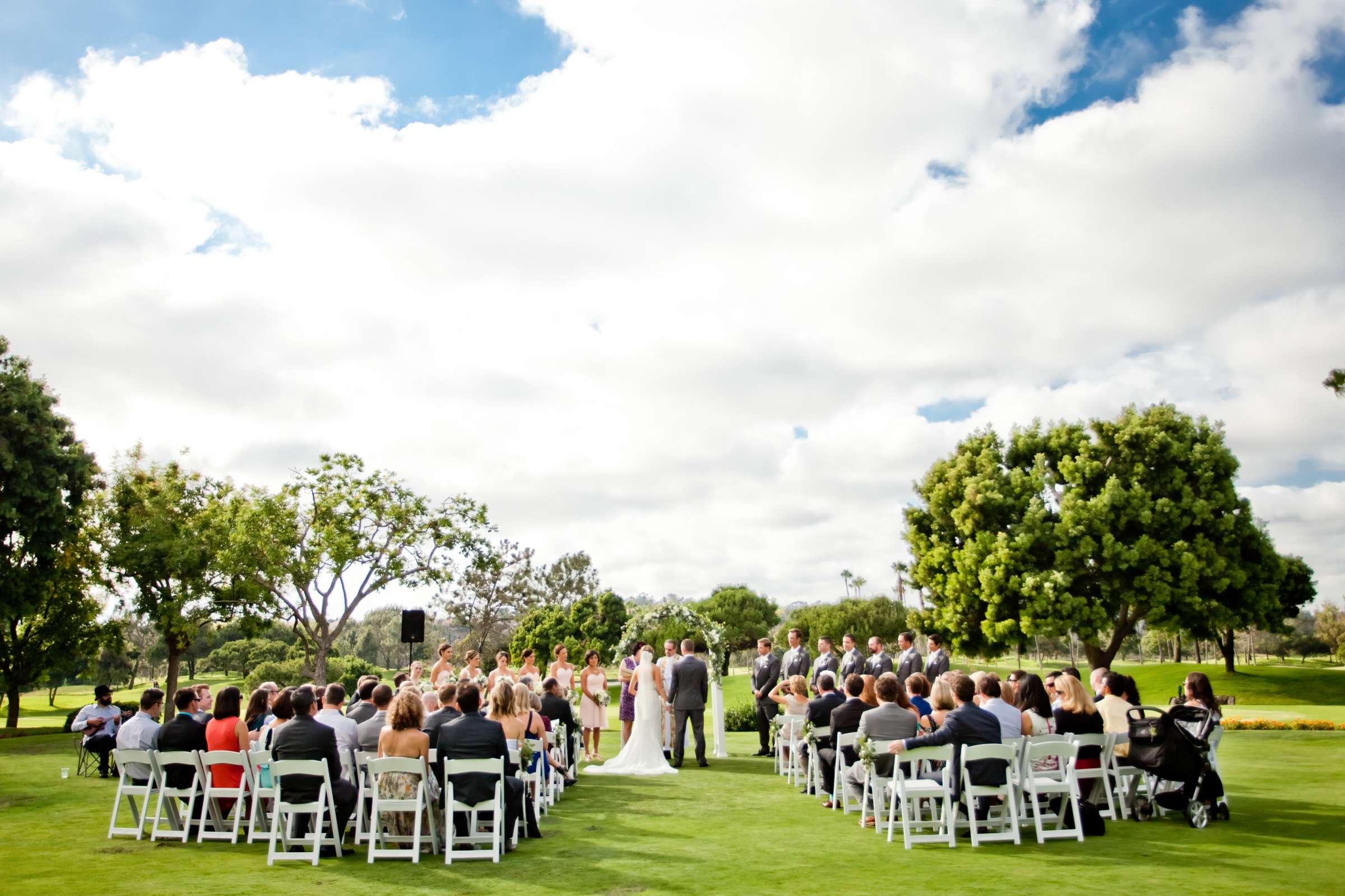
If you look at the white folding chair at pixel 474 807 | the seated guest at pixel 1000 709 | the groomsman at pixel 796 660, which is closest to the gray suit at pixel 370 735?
the white folding chair at pixel 474 807

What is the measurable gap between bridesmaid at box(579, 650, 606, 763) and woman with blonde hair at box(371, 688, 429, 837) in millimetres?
7094

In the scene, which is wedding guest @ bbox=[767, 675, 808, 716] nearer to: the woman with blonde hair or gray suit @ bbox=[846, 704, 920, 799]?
gray suit @ bbox=[846, 704, 920, 799]

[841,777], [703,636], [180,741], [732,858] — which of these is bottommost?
[732,858]

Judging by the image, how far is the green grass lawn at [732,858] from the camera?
6312mm

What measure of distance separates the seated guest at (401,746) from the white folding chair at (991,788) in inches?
172

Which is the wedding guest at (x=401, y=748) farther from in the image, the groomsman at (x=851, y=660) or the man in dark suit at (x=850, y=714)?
the groomsman at (x=851, y=660)

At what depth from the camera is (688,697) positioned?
46.1ft

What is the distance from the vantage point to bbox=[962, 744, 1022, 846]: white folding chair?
7.47 metres

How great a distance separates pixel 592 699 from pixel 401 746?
812cm

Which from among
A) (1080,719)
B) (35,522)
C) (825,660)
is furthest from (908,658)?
(35,522)

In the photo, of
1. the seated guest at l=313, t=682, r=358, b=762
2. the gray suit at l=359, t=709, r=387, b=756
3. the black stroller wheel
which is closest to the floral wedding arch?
the gray suit at l=359, t=709, r=387, b=756

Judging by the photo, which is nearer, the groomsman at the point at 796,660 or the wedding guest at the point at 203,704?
the wedding guest at the point at 203,704

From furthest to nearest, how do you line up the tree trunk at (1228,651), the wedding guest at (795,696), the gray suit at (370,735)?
the tree trunk at (1228,651) → the wedding guest at (795,696) → the gray suit at (370,735)

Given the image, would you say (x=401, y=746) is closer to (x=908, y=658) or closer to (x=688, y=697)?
(x=688, y=697)
